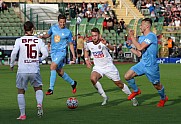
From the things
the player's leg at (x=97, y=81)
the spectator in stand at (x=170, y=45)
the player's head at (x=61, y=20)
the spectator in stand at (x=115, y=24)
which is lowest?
the spectator in stand at (x=170, y=45)

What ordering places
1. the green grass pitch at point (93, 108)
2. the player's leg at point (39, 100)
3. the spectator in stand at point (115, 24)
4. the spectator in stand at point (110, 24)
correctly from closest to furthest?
the green grass pitch at point (93, 108), the player's leg at point (39, 100), the spectator in stand at point (110, 24), the spectator in stand at point (115, 24)

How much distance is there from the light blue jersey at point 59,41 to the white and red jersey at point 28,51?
5535 millimetres

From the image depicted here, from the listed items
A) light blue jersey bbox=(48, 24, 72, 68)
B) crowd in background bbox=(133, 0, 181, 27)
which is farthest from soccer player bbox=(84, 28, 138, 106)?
crowd in background bbox=(133, 0, 181, 27)

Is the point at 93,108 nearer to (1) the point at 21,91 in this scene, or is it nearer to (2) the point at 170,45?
(1) the point at 21,91

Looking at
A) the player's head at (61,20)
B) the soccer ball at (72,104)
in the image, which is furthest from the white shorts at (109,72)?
the player's head at (61,20)

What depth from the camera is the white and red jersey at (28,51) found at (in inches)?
539

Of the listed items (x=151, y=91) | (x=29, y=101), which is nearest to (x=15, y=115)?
(x=29, y=101)

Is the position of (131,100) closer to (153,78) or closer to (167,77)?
(153,78)

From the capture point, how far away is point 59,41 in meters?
19.4

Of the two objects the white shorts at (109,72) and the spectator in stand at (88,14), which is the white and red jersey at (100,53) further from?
the spectator in stand at (88,14)

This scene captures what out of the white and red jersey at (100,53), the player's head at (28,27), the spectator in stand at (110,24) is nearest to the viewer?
the player's head at (28,27)

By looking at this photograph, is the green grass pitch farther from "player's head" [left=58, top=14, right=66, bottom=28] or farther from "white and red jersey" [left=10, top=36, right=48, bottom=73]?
"player's head" [left=58, top=14, right=66, bottom=28]

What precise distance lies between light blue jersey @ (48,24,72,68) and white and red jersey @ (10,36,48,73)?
5.54 m

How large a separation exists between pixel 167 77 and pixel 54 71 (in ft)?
32.5
